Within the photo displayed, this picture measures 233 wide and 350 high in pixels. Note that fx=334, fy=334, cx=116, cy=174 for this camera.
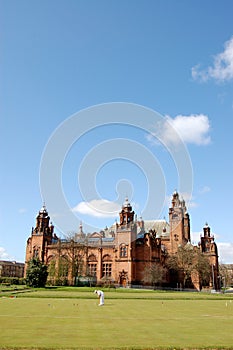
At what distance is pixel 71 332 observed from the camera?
45.1 ft

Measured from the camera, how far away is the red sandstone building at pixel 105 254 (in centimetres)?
7669

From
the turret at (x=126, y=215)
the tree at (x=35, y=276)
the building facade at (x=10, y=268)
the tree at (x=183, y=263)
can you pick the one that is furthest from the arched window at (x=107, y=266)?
the building facade at (x=10, y=268)

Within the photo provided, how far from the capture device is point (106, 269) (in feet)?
266

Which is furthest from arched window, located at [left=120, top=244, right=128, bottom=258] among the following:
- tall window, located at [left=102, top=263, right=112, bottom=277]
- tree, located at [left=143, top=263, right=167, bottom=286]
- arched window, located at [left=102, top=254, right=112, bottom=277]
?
tree, located at [left=143, top=263, right=167, bottom=286]

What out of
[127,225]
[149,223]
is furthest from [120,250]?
[149,223]

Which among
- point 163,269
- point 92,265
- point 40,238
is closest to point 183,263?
point 163,269

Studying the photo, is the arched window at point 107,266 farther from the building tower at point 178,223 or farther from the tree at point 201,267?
the building tower at point 178,223

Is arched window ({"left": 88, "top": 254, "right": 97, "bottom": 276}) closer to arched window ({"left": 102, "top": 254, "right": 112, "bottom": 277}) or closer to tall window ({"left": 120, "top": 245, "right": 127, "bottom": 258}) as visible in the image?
arched window ({"left": 102, "top": 254, "right": 112, "bottom": 277})

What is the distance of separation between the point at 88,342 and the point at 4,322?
6684 millimetres

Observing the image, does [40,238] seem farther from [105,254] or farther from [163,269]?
[163,269]

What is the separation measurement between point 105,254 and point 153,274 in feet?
44.7

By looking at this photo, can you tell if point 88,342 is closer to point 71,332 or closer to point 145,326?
point 71,332

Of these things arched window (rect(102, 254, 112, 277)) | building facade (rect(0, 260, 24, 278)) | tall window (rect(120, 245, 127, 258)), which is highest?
tall window (rect(120, 245, 127, 258))

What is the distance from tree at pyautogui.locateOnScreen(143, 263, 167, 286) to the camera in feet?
245
